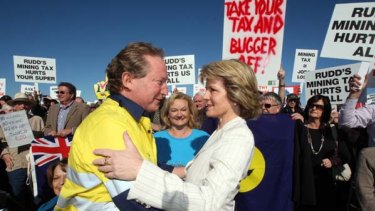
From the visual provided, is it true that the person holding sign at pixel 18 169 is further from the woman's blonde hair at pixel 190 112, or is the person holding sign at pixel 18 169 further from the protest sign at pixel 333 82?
the protest sign at pixel 333 82

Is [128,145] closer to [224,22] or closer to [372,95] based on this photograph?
[224,22]

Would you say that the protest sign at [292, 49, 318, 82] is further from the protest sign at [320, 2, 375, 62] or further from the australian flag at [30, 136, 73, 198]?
the australian flag at [30, 136, 73, 198]

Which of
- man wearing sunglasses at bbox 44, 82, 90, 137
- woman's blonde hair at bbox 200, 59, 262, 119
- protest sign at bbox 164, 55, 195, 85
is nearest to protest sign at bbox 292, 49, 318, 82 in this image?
protest sign at bbox 164, 55, 195, 85

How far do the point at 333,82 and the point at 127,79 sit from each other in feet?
15.3

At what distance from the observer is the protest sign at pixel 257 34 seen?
161 inches

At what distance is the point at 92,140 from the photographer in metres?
1.50

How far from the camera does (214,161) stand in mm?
1623

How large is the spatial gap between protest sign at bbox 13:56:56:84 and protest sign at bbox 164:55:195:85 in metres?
3.63

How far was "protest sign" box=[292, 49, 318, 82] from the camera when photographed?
9805 mm

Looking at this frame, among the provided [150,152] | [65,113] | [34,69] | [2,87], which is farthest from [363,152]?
[2,87]

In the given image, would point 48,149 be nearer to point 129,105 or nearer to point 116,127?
point 129,105

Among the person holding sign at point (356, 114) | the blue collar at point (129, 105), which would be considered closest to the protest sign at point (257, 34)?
the person holding sign at point (356, 114)

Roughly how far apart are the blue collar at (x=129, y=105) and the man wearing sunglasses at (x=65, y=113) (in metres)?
4.63

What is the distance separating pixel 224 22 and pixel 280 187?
2202mm
